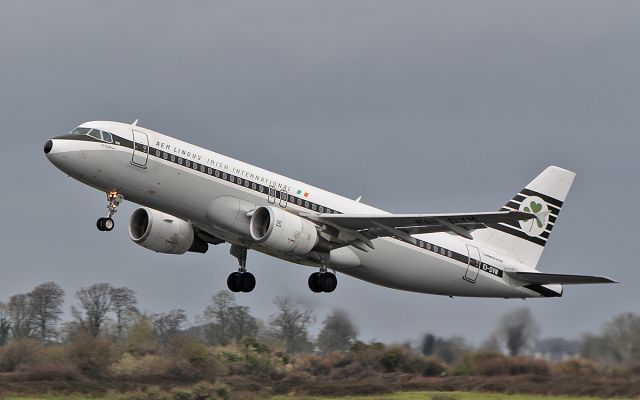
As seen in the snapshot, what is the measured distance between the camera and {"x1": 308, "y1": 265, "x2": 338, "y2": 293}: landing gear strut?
49656 mm

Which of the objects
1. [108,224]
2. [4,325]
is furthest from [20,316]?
[108,224]

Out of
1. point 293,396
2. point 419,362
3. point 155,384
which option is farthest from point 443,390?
A: point 155,384

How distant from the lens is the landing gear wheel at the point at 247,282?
2050 inches

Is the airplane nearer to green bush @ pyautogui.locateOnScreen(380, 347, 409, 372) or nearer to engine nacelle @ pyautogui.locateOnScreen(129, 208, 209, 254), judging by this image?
engine nacelle @ pyautogui.locateOnScreen(129, 208, 209, 254)

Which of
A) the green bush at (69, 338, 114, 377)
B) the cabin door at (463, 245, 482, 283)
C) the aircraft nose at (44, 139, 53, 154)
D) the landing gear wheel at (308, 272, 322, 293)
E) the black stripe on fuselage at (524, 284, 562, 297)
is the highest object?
the aircraft nose at (44, 139, 53, 154)

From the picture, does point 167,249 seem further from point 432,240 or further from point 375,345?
point 375,345

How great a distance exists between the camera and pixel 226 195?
4728 cm

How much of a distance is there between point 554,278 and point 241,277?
1193cm

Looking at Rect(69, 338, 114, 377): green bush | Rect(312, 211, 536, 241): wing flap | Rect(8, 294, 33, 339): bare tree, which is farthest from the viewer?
Rect(8, 294, 33, 339): bare tree

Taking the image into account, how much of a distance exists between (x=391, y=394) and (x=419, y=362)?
183 inches

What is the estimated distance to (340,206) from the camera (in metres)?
49.7

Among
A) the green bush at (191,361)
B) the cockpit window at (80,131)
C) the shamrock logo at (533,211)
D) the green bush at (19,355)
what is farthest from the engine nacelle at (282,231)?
the green bush at (19,355)

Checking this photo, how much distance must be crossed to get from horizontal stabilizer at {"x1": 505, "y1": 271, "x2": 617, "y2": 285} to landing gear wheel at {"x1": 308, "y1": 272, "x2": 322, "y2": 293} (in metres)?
8.35

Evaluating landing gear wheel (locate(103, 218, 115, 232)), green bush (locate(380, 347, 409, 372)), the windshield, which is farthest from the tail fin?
the windshield
